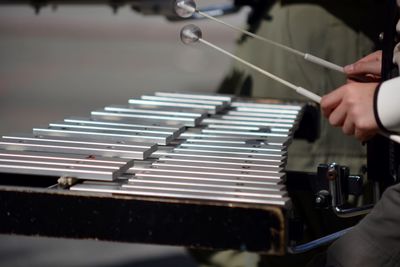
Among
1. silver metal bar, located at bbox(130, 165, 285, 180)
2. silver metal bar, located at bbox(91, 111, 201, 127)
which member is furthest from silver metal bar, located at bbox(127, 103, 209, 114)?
silver metal bar, located at bbox(130, 165, 285, 180)

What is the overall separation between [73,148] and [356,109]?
0.65 meters

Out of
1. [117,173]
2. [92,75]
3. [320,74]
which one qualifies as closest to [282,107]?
[320,74]

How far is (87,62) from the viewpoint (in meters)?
9.30

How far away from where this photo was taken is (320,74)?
344cm

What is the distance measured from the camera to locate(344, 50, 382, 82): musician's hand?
261 centimetres

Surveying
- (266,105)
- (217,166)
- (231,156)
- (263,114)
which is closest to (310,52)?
(266,105)

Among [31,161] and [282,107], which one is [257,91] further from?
[31,161]

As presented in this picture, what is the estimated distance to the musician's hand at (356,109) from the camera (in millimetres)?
2148

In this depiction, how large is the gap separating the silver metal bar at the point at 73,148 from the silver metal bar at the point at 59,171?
16 cm

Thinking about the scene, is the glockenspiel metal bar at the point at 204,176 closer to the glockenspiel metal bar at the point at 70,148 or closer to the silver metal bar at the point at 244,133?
the glockenspiel metal bar at the point at 70,148

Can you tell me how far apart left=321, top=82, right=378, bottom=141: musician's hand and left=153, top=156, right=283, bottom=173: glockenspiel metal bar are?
179mm

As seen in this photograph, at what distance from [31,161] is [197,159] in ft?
1.21

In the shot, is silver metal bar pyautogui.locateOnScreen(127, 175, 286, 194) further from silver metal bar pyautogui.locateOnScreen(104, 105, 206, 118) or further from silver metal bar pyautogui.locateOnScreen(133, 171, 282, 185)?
silver metal bar pyautogui.locateOnScreen(104, 105, 206, 118)

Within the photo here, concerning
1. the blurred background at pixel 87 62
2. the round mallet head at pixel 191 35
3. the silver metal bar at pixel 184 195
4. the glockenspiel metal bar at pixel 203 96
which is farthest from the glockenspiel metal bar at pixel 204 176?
the blurred background at pixel 87 62
